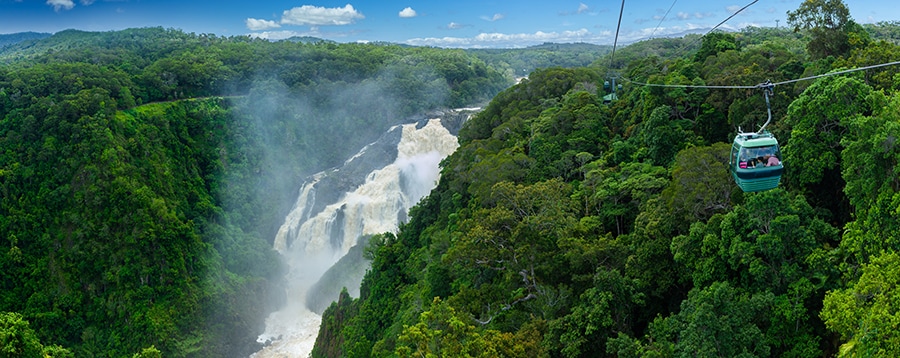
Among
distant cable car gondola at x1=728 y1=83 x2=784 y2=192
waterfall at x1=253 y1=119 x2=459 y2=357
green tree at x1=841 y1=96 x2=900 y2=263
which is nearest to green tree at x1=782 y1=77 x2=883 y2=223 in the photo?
green tree at x1=841 y1=96 x2=900 y2=263

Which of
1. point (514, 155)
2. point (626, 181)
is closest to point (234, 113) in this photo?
point (514, 155)

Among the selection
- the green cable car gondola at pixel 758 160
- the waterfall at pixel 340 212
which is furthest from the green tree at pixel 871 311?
the waterfall at pixel 340 212

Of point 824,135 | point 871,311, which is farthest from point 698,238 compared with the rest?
point 871,311

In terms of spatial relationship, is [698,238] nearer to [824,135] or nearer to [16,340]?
[824,135]

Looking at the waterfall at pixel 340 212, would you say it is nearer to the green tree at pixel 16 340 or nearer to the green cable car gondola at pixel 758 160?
the green tree at pixel 16 340

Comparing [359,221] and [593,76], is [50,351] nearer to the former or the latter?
[359,221]
